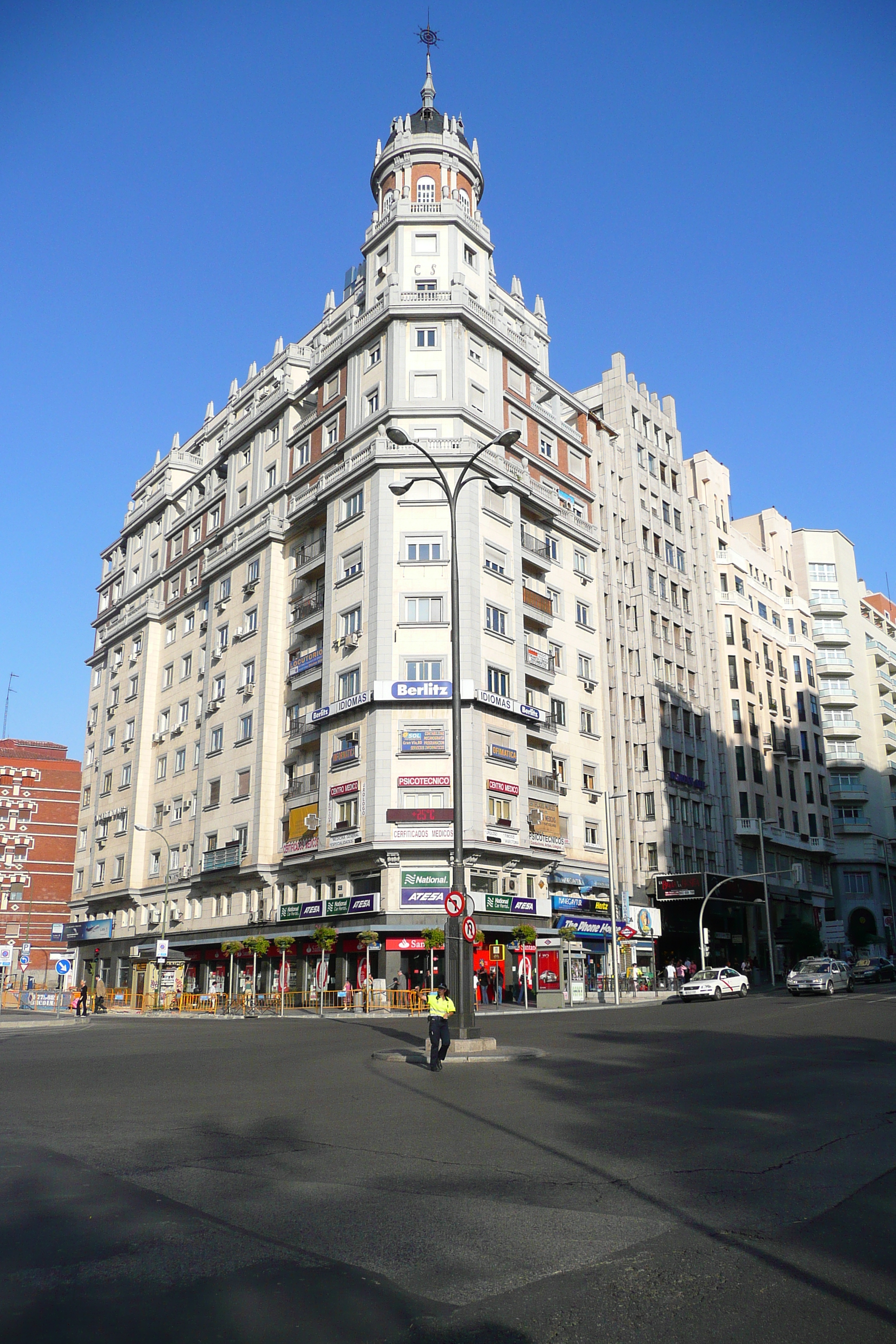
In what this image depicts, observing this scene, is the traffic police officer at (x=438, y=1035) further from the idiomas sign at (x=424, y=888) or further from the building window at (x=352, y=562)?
the building window at (x=352, y=562)

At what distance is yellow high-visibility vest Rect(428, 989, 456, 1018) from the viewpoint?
669 inches

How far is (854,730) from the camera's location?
A: 88.6 m

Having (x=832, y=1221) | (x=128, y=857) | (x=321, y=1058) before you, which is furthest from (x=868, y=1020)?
(x=128, y=857)

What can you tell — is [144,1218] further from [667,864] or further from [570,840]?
[667,864]

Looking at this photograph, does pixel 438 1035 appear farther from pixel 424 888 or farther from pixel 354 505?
pixel 354 505

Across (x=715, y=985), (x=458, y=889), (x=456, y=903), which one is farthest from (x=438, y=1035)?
(x=715, y=985)

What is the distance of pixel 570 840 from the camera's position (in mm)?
53719

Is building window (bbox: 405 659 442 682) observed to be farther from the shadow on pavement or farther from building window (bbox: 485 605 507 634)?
the shadow on pavement

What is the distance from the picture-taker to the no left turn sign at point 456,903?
63.5 ft

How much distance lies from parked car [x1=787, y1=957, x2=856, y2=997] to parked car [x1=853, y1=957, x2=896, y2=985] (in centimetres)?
657

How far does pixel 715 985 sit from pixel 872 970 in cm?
1183

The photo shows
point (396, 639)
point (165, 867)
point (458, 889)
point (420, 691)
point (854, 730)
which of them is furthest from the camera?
point (854, 730)

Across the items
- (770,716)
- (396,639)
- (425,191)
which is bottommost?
(396,639)

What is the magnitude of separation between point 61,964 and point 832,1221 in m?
39.1
